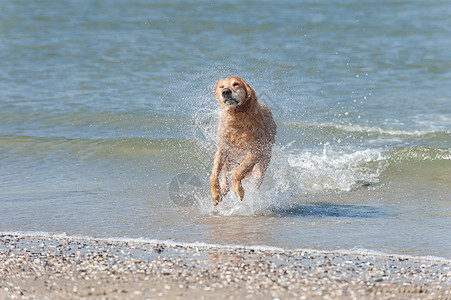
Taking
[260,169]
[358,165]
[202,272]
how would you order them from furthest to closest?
[358,165] → [260,169] → [202,272]

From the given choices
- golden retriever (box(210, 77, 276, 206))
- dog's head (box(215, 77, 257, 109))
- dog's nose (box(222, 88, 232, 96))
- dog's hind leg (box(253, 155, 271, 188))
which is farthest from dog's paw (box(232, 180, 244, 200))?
dog's nose (box(222, 88, 232, 96))

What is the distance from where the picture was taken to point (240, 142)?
733 cm

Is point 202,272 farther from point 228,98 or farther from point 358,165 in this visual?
point 358,165

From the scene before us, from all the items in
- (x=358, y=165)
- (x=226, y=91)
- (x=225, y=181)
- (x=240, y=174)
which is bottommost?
(x=358, y=165)

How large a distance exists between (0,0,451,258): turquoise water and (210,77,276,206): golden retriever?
0.25 m

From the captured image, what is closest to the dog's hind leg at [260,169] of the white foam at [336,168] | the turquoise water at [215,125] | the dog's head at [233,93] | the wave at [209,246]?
the turquoise water at [215,125]

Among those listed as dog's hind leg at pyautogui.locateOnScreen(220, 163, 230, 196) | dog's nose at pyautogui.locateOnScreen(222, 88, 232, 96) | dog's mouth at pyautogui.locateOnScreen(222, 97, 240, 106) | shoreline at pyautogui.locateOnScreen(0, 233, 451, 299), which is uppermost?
dog's nose at pyautogui.locateOnScreen(222, 88, 232, 96)

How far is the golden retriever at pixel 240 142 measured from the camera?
710 cm

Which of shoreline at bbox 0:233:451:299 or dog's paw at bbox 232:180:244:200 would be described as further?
dog's paw at bbox 232:180:244:200

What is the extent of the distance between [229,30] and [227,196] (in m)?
13.6

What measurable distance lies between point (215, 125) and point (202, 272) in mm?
3011

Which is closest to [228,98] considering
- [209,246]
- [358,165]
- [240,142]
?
[240,142]

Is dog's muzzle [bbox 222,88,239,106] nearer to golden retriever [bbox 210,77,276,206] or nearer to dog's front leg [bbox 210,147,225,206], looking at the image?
golden retriever [bbox 210,77,276,206]

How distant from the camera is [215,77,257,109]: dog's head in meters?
6.86
